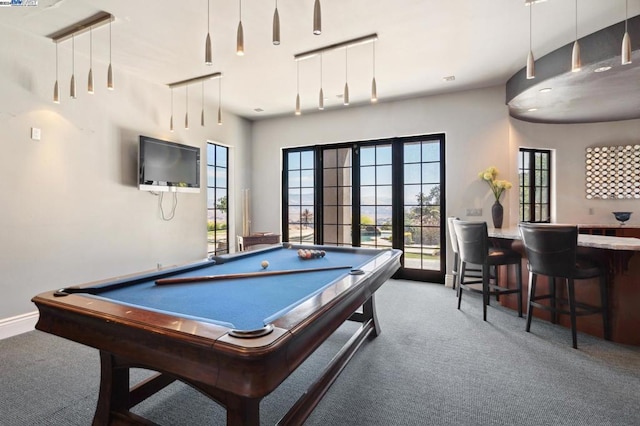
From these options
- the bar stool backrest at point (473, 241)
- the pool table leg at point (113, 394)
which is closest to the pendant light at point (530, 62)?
the bar stool backrest at point (473, 241)

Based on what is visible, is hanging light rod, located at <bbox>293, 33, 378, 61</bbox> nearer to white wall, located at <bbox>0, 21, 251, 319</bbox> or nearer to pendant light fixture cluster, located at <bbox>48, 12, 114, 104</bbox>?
A: pendant light fixture cluster, located at <bbox>48, 12, 114, 104</bbox>

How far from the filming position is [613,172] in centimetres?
523

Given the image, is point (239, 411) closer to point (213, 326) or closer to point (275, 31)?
point (213, 326)

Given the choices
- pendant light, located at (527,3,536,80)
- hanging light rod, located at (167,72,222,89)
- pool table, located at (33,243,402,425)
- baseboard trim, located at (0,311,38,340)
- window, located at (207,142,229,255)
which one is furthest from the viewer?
window, located at (207,142,229,255)

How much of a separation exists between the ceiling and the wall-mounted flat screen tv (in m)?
0.88

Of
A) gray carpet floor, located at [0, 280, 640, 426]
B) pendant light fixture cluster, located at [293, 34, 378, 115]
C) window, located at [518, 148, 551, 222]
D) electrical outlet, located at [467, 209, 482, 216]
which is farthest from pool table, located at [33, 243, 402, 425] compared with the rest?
window, located at [518, 148, 551, 222]

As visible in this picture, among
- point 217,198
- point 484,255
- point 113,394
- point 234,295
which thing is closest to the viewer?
point 113,394

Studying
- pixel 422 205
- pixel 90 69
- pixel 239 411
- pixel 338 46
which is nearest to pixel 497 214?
pixel 422 205

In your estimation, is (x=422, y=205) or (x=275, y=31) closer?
(x=275, y=31)

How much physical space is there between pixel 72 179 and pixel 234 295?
3.00 meters

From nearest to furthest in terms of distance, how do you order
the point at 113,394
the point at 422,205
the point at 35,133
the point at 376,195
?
the point at 113,394 < the point at 35,133 < the point at 422,205 < the point at 376,195

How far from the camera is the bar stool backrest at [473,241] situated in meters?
3.38

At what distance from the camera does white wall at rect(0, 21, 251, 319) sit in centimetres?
298

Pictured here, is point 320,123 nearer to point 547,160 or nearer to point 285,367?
point 547,160
